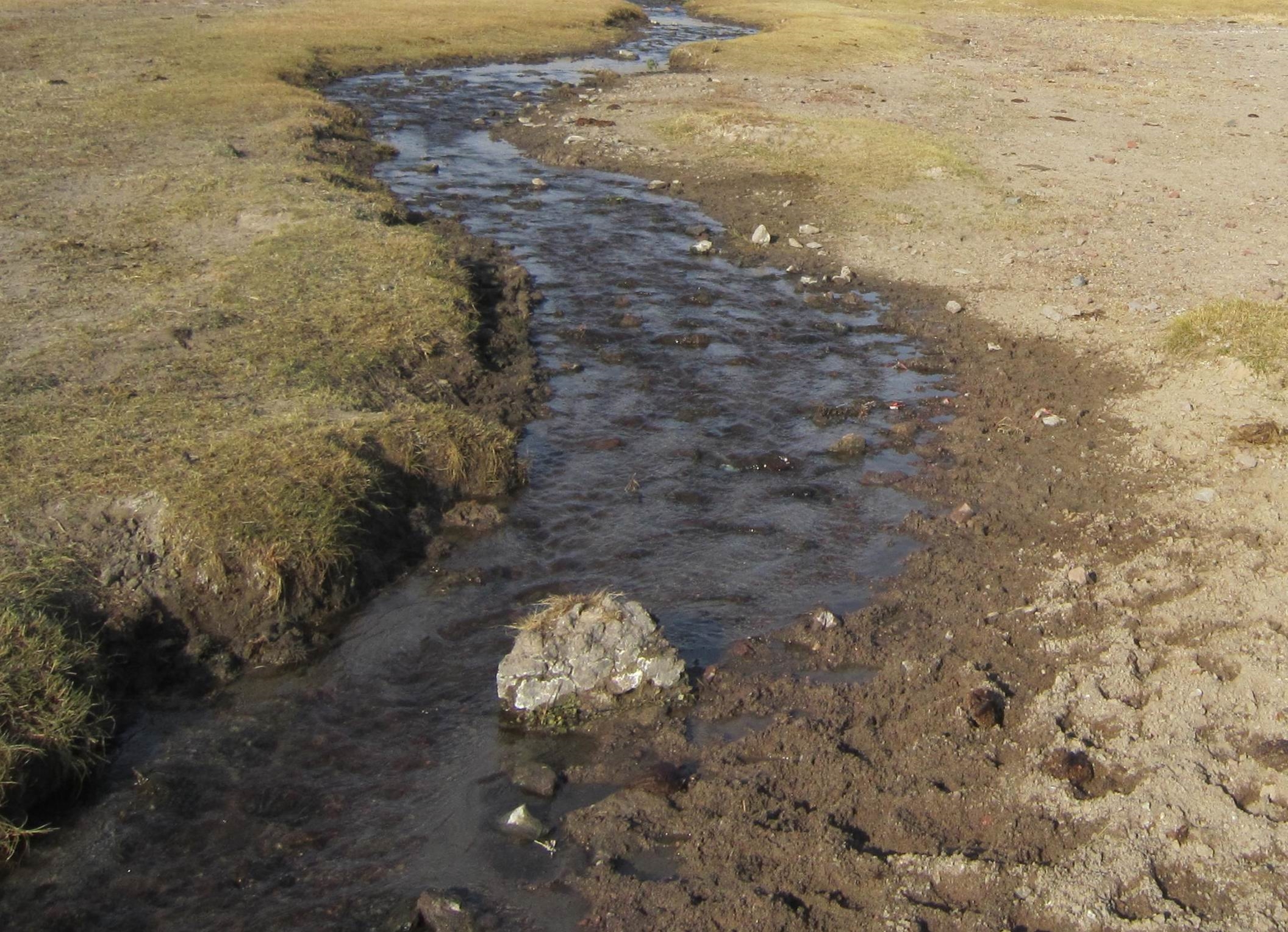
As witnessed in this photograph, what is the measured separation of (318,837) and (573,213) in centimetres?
1511

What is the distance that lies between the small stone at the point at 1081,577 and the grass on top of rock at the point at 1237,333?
16.6ft

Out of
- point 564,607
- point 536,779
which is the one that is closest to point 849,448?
point 564,607

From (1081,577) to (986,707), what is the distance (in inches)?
86.8

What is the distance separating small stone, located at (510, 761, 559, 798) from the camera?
7.37m

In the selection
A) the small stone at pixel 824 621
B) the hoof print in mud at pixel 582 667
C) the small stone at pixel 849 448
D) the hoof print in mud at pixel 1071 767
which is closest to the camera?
the hoof print in mud at pixel 1071 767

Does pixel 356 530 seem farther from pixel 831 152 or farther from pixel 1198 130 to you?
pixel 1198 130

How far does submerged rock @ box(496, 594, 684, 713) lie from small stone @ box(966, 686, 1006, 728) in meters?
2.02

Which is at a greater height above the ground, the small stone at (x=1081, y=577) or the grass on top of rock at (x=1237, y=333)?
the grass on top of rock at (x=1237, y=333)

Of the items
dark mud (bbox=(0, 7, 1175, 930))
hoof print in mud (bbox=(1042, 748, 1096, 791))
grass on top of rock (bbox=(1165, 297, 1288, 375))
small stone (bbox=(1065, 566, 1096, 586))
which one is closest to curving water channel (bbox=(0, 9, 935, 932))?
dark mud (bbox=(0, 7, 1175, 930))

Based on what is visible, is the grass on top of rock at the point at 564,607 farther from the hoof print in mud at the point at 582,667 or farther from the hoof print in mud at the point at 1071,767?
the hoof print in mud at the point at 1071,767

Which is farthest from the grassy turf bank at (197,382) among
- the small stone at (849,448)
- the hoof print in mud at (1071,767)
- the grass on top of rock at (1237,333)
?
the grass on top of rock at (1237,333)

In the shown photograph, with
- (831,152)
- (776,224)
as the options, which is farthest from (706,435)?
(831,152)

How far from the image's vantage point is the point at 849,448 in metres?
12.1

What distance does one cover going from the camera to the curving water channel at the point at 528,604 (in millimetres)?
6695
